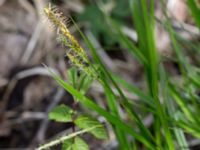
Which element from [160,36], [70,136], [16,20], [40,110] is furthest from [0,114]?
[70,136]

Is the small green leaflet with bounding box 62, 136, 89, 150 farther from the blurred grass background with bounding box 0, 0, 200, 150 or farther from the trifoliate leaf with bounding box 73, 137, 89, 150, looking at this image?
the blurred grass background with bounding box 0, 0, 200, 150

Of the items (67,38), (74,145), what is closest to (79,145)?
(74,145)

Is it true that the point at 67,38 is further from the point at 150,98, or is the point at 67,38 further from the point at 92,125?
the point at 150,98

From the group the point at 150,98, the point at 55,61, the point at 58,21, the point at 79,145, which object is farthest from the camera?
the point at 55,61

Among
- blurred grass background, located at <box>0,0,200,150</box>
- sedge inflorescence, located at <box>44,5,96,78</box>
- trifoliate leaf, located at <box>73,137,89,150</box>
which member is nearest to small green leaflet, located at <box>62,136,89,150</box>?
trifoliate leaf, located at <box>73,137,89,150</box>

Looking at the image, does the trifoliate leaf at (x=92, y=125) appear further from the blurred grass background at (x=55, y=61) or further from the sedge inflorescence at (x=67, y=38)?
the blurred grass background at (x=55, y=61)

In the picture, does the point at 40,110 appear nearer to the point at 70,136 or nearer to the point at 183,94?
the point at 183,94

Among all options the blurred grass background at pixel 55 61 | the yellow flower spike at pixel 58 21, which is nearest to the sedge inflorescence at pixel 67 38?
the yellow flower spike at pixel 58 21

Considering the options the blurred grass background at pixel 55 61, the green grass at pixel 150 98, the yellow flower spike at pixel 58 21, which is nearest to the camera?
the yellow flower spike at pixel 58 21

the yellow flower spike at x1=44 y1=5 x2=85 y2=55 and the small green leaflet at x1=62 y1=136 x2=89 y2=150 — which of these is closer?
the yellow flower spike at x1=44 y1=5 x2=85 y2=55
